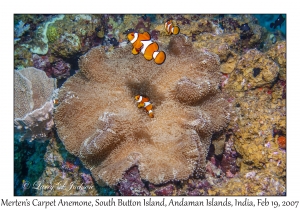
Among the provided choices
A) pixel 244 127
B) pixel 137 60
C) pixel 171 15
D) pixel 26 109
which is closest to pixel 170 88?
pixel 137 60

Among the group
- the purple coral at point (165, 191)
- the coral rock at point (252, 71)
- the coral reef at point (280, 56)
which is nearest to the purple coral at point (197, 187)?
the purple coral at point (165, 191)

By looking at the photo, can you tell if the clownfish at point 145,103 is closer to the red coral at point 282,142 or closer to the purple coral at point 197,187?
the purple coral at point 197,187

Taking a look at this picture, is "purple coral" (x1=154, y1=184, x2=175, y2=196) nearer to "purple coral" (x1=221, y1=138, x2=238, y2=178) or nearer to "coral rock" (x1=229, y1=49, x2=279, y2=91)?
"purple coral" (x1=221, y1=138, x2=238, y2=178)

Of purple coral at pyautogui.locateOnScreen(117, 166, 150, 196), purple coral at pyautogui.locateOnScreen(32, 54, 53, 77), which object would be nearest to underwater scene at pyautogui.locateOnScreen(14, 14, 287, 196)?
purple coral at pyautogui.locateOnScreen(117, 166, 150, 196)

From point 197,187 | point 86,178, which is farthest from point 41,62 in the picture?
point 197,187

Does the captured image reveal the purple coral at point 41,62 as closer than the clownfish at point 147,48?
No

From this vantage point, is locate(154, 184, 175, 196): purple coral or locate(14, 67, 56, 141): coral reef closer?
locate(154, 184, 175, 196): purple coral

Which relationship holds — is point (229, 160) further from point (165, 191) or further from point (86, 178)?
point (86, 178)
